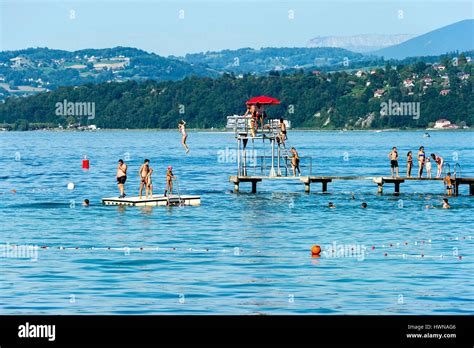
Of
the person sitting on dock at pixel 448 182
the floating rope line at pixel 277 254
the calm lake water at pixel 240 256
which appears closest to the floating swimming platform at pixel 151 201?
the calm lake water at pixel 240 256

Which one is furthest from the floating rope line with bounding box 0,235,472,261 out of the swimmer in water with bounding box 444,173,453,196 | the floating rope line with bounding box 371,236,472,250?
the swimmer in water with bounding box 444,173,453,196

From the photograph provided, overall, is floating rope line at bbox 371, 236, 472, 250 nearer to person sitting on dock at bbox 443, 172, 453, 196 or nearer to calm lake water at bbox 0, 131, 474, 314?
calm lake water at bbox 0, 131, 474, 314

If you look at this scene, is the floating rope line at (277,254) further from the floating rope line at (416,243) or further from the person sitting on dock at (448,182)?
the person sitting on dock at (448,182)

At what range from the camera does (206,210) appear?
6444 centimetres

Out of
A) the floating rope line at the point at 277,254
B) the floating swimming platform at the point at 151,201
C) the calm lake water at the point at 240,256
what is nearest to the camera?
the calm lake water at the point at 240,256

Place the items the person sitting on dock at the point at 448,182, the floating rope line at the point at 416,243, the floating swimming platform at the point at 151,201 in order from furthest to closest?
the person sitting on dock at the point at 448,182
the floating swimming platform at the point at 151,201
the floating rope line at the point at 416,243

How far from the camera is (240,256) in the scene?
4306 cm

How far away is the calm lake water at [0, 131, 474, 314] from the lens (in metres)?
31.5

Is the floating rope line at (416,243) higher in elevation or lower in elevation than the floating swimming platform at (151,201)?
lower

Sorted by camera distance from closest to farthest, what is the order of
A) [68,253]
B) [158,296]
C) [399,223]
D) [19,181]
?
[158,296] < [68,253] < [399,223] < [19,181]

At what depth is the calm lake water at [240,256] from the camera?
103ft

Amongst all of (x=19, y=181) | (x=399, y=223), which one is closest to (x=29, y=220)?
(x=399, y=223)

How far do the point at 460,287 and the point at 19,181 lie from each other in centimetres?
7006
